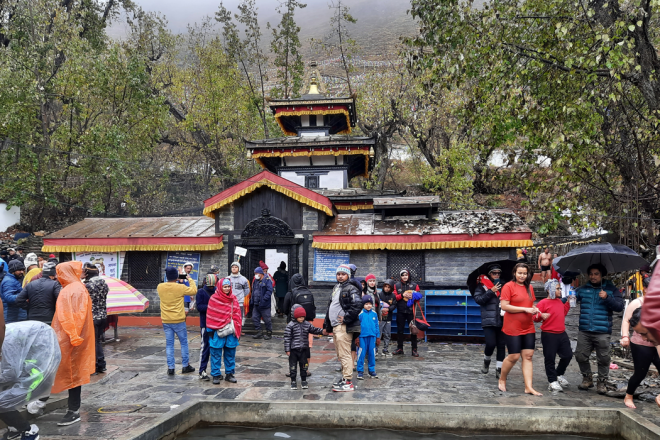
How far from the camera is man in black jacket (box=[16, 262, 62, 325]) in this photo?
6.84 m

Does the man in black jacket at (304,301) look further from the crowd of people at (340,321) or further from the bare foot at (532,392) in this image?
the bare foot at (532,392)

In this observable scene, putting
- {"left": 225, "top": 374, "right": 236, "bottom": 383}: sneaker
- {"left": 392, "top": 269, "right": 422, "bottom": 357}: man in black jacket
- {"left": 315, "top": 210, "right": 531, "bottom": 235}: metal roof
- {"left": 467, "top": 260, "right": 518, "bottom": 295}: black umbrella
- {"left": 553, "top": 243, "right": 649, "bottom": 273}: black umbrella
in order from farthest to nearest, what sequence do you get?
{"left": 315, "top": 210, "right": 531, "bottom": 235}: metal roof, {"left": 392, "top": 269, "right": 422, "bottom": 357}: man in black jacket, {"left": 467, "top": 260, "right": 518, "bottom": 295}: black umbrella, {"left": 225, "top": 374, "right": 236, "bottom": 383}: sneaker, {"left": 553, "top": 243, "right": 649, "bottom": 273}: black umbrella

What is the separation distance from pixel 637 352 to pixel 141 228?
14.5 metres

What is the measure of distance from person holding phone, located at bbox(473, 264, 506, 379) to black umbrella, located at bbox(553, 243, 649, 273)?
4.02ft

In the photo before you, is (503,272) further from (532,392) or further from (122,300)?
(122,300)

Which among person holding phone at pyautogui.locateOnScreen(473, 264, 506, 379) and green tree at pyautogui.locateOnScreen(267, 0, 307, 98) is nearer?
person holding phone at pyautogui.locateOnScreen(473, 264, 506, 379)

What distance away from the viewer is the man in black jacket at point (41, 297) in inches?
269

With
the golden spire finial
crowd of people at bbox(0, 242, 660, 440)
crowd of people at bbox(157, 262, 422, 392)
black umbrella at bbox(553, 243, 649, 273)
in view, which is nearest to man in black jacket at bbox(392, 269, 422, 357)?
crowd of people at bbox(157, 262, 422, 392)

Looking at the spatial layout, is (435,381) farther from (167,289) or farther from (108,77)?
(108,77)

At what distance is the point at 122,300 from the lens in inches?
389

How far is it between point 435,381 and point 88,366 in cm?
547

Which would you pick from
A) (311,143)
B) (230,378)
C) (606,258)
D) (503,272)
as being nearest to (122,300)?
(230,378)

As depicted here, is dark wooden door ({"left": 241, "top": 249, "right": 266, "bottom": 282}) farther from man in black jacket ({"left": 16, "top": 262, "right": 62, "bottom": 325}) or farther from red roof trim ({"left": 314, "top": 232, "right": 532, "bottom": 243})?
man in black jacket ({"left": 16, "top": 262, "right": 62, "bottom": 325})

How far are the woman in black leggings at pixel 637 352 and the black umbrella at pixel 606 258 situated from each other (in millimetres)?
1157
